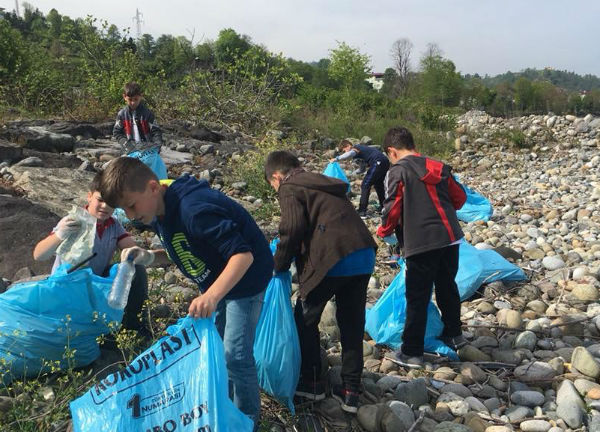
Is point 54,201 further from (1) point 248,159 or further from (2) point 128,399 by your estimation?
(2) point 128,399

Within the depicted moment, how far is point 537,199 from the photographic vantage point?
8039mm

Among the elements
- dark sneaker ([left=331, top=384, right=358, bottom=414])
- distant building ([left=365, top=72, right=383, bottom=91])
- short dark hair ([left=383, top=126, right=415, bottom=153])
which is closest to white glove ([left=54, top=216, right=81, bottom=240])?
dark sneaker ([left=331, top=384, right=358, bottom=414])

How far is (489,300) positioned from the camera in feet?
13.7

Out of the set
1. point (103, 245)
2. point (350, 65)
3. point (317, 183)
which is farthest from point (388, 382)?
point (350, 65)

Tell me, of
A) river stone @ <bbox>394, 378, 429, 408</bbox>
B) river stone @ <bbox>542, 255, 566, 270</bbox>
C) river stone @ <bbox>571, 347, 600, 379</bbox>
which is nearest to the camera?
river stone @ <bbox>394, 378, 429, 408</bbox>

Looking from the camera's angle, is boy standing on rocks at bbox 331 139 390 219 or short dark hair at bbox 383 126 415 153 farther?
boy standing on rocks at bbox 331 139 390 219

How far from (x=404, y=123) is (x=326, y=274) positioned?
13.9 m

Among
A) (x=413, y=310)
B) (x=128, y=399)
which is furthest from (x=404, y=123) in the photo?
(x=128, y=399)

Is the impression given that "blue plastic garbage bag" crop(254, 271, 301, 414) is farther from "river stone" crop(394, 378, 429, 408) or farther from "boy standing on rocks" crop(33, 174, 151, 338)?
"boy standing on rocks" crop(33, 174, 151, 338)

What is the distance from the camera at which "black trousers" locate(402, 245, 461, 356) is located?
316 cm

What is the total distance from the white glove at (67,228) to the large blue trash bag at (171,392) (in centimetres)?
100

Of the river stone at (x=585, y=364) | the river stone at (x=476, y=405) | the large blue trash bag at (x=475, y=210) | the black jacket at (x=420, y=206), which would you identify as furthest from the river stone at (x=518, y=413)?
the large blue trash bag at (x=475, y=210)

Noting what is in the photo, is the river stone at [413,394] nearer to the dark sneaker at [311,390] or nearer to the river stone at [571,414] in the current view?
the dark sneaker at [311,390]

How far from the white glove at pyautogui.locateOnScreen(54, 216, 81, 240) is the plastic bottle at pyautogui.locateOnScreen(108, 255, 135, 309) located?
617 millimetres
